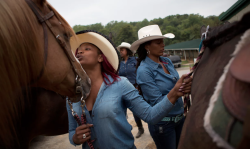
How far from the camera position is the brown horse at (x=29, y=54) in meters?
1.04

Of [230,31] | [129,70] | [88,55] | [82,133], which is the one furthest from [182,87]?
[129,70]

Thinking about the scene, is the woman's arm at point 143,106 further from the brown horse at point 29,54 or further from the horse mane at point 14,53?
the horse mane at point 14,53

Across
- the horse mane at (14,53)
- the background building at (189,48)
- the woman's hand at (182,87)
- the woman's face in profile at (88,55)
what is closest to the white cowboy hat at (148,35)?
the woman's face in profile at (88,55)

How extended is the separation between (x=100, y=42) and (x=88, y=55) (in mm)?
199

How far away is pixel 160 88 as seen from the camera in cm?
214

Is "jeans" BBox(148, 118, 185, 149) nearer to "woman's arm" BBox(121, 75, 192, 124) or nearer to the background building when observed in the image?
"woman's arm" BBox(121, 75, 192, 124)

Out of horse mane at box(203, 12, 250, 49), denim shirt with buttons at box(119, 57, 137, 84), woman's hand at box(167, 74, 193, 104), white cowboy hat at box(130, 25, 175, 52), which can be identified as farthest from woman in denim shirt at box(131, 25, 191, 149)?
denim shirt with buttons at box(119, 57, 137, 84)

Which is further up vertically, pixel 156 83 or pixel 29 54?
pixel 29 54

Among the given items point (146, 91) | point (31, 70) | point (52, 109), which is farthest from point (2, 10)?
point (52, 109)

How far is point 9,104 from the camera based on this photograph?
1.14m

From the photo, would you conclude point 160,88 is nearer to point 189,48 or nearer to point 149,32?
point 149,32

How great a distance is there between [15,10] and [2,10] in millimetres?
88

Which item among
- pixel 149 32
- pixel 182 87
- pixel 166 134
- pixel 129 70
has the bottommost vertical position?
pixel 166 134

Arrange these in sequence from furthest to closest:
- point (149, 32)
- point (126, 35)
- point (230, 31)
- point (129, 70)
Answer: point (126, 35) < point (129, 70) < point (149, 32) < point (230, 31)
